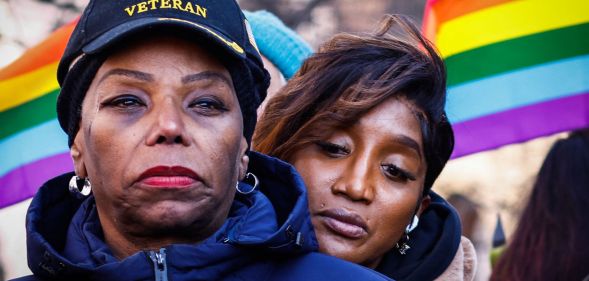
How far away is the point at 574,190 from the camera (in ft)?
16.8

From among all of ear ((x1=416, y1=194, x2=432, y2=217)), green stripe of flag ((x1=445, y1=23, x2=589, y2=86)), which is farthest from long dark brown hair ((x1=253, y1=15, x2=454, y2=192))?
green stripe of flag ((x1=445, y1=23, x2=589, y2=86))

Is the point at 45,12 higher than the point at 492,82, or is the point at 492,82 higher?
the point at 45,12

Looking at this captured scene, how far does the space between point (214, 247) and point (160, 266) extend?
147 mm

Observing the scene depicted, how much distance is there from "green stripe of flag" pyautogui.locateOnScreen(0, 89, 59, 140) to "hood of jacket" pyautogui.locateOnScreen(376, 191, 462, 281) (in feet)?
6.32

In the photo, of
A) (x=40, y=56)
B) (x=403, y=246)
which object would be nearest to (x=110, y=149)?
(x=403, y=246)

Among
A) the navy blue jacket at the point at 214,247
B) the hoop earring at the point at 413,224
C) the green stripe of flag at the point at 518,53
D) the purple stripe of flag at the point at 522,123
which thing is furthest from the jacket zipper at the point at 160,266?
the green stripe of flag at the point at 518,53

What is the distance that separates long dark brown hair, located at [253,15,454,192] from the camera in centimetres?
381

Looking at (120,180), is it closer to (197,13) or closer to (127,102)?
(127,102)

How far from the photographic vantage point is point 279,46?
5.12 metres

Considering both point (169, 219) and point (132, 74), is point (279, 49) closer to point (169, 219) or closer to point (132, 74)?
point (132, 74)

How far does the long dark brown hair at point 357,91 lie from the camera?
3.81m

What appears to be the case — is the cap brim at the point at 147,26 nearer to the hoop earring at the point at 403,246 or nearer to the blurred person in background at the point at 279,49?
the hoop earring at the point at 403,246

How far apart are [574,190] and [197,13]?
2572 mm

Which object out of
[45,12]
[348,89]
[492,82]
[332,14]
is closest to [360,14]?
[332,14]
